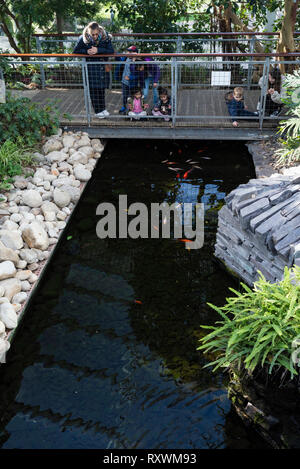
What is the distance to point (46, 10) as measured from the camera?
10.9 meters

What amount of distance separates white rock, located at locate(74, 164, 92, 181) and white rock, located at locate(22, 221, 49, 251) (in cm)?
183

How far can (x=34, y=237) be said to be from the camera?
585cm

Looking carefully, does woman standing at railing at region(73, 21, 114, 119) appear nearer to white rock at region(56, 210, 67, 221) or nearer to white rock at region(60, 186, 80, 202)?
white rock at region(60, 186, 80, 202)

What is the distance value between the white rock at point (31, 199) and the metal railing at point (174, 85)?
2.29 metres

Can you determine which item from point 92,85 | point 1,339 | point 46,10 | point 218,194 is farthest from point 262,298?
point 46,10

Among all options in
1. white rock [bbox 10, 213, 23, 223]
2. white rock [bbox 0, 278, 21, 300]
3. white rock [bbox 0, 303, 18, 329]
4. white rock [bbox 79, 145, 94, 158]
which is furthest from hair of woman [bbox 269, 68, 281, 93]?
white rock [bbox 0, 303, 18, 329]

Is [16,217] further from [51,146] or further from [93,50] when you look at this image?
[93,50]

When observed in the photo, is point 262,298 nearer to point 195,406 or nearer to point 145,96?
point 195,406

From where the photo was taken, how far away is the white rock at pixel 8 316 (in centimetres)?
475

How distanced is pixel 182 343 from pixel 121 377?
698 millimetres

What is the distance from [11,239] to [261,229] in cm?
278

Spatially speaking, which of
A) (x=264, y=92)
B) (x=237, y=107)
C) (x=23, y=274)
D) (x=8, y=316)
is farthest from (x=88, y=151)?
(x=8, y=316)

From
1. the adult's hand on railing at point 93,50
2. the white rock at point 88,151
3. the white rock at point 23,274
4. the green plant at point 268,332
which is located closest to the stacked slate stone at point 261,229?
the green plant at point 268,332

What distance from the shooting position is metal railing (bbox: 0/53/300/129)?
808cm
